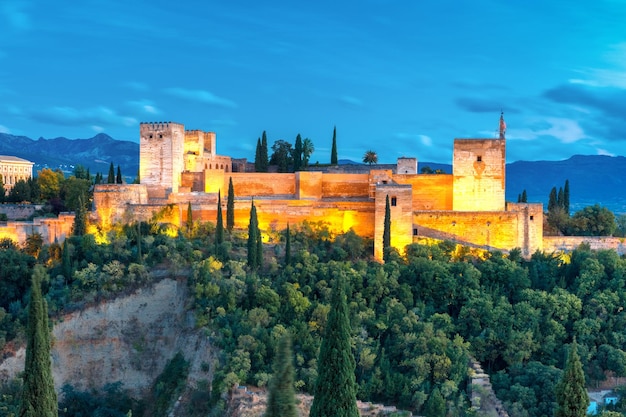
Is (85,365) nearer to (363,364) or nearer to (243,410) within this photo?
(243,410)

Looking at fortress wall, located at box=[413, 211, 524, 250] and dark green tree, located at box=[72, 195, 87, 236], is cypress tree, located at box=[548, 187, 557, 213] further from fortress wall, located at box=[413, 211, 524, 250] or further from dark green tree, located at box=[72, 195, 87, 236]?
dark green tree, located at box=[72, 195, 87, 236]

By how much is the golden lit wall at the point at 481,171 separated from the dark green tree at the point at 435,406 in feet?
39.8

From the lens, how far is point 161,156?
1379 inches

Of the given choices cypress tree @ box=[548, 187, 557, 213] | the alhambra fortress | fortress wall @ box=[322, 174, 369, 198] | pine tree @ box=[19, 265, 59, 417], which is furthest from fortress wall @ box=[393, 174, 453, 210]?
pine tree @ box=[19, 265, 59, 417]

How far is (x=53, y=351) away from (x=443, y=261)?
14.2m

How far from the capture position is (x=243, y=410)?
22.0 m

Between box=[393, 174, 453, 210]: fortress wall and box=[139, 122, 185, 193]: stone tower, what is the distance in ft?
33.5

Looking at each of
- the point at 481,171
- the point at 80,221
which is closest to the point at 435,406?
the point at 481,171

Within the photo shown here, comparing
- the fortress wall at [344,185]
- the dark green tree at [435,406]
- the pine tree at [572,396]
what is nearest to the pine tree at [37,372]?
the dark green tree at [435,406]

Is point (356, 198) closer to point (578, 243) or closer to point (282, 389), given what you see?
point (578, 243)

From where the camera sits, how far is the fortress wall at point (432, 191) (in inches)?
1315

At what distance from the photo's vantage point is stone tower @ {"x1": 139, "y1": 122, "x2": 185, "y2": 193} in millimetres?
34875

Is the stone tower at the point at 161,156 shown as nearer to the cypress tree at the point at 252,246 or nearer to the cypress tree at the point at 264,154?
the cypress tree at the point at 264,154

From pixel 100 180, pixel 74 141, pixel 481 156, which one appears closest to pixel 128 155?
pixel 74 141
